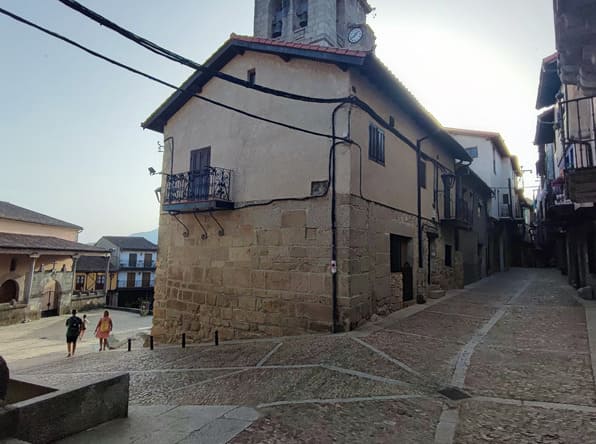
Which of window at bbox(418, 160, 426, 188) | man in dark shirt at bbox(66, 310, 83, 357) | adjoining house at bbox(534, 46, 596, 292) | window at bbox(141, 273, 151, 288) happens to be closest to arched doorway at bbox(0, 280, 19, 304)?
man in dark shirt at bbox(66, 310, 83, 357)

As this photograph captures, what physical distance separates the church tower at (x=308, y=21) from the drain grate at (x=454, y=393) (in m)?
20.6

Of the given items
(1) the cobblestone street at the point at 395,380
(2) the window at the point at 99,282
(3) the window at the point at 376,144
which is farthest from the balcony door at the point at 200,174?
(2) the window at the point at 99,282

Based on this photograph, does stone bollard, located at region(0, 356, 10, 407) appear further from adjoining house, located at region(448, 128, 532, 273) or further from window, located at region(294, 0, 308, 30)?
window, located at region(294, 0, 308, 30)

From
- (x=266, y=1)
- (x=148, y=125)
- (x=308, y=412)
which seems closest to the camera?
(x=308, y=412)

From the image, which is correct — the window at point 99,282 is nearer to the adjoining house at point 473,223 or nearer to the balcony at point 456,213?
the adjoining house at point 473,223

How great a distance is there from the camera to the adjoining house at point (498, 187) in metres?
22.5

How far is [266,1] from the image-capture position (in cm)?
2278

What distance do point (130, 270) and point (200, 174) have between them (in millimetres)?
38332

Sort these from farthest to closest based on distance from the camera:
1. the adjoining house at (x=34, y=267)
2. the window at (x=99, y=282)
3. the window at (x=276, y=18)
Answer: the window at (x=99, y=282) → the window at (x=276, y=18) → the adjoining house at (x=34, y=267)

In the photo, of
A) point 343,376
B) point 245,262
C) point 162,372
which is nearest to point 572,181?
point 343,376

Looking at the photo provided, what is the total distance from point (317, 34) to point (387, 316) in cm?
1835

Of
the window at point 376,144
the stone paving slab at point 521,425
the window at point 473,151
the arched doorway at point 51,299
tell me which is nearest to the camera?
the stone paving slab at point 521,425

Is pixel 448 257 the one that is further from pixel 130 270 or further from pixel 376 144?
pixel 130 270

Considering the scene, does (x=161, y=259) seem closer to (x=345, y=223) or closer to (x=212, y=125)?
(x=212, y=125)
